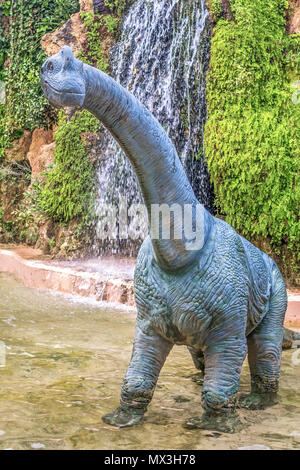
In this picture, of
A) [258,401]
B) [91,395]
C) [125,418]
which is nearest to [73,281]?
[91,395]

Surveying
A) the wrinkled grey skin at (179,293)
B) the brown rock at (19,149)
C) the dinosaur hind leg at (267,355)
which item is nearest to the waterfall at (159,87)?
the brown rock at (19,149)

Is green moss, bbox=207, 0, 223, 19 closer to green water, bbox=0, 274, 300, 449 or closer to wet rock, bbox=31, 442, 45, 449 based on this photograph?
green water, bbox=0, 274, 300, 449

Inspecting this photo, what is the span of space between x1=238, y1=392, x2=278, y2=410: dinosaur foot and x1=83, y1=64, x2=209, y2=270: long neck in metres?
1.27

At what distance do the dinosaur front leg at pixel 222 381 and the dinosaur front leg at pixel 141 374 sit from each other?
0.93ft

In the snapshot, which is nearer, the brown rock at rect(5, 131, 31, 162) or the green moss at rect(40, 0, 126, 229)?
the green moss at rect(40, 0, 126, 229)

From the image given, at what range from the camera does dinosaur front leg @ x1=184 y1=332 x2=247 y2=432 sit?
325cm

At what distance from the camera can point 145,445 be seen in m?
3.12

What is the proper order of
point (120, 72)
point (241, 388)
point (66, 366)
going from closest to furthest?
point (241, 388)
point (66, 366)
point (120, 72)

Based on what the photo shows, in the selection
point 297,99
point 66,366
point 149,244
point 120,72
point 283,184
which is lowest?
point 66,366

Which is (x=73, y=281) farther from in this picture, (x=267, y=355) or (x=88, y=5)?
(x=88, y=5)

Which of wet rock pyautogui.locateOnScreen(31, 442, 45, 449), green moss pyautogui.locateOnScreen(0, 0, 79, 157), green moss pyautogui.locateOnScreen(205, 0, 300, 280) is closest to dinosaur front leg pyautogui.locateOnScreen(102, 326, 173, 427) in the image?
wet rock pyautogui.locateOnScreen(31, 442, 45, 449)
